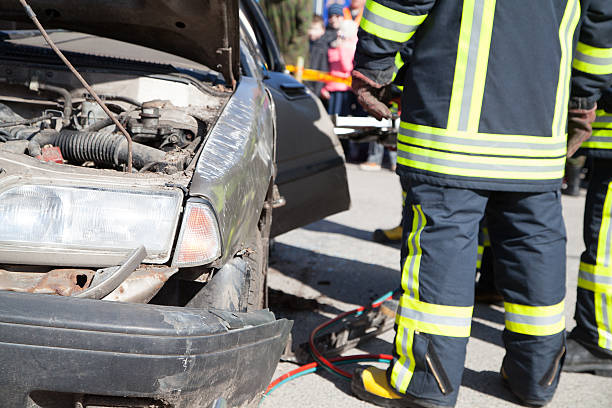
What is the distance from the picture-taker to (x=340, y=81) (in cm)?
838

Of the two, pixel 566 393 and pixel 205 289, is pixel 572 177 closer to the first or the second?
pixel 566 393

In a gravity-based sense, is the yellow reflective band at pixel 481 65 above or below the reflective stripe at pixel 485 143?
above

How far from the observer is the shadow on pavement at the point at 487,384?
2.47 m

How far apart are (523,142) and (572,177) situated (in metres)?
5.70

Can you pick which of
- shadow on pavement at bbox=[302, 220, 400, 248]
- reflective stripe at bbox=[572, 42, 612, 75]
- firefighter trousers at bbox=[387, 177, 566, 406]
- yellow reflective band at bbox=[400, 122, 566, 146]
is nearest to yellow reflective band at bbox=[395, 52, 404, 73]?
yellow reflective band at bbox=[400, 122, 566, 146]

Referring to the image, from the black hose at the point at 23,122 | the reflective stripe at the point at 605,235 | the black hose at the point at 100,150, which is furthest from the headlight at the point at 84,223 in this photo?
the reflective stripe at the point at 605,235

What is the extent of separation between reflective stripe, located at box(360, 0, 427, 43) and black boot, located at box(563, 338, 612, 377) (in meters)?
1.65

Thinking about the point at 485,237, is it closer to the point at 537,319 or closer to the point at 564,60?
the point at 537,319

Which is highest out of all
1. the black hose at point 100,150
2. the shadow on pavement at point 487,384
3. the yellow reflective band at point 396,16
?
the yellow reflective band at point 396,16

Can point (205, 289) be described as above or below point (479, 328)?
above

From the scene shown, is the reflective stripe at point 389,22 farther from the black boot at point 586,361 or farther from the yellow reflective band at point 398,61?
the black boot at point 586,361

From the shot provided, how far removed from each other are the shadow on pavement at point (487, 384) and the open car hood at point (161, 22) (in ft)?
5.48

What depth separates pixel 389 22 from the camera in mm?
2105

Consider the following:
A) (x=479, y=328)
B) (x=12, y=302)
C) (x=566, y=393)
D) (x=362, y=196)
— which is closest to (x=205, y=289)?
(x=12, y=302)
